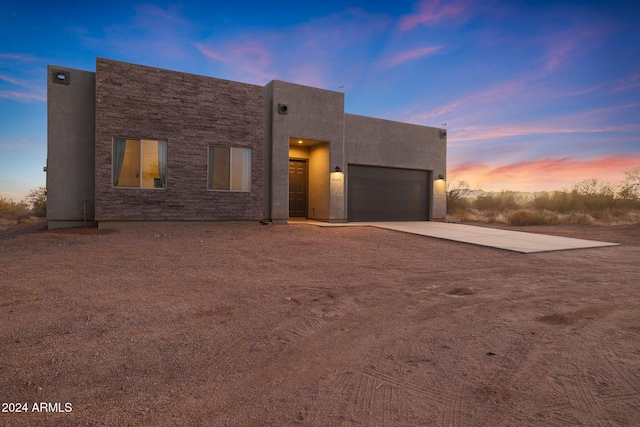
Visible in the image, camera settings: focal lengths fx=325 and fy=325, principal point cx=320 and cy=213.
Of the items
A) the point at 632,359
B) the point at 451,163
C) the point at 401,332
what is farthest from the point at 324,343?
the point at 451,163

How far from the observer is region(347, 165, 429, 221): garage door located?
13.6m

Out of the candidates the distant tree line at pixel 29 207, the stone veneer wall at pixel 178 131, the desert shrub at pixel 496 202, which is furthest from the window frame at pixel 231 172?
the desert shrub at pixel 496 202

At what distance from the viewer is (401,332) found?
2.89 meters

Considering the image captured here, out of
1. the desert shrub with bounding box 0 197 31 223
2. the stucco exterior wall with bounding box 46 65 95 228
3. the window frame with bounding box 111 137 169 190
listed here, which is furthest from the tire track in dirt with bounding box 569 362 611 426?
the desert shrub with bounding box 0 197 31 223

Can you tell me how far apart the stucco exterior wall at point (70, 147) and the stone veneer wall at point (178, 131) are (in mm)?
794

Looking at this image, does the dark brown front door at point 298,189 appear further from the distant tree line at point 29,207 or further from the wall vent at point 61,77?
the distant tree line at point 29,207

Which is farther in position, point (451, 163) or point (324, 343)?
point (451, 163)

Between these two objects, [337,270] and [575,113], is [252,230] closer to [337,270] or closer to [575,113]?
[337,270]

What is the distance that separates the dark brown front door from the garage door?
6.95 feet

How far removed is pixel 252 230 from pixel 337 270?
5.04 meters

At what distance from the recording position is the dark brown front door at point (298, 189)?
14.2 meters

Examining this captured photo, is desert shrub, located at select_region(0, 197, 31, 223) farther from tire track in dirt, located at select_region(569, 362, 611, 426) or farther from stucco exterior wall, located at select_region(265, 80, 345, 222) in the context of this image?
tire track in dirt, located at select_region(569, 362, 611, 426)

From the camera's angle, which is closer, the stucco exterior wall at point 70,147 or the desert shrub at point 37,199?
the stucco exterior wall at point 70,147

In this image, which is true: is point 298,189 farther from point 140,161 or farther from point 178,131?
point 140,161
